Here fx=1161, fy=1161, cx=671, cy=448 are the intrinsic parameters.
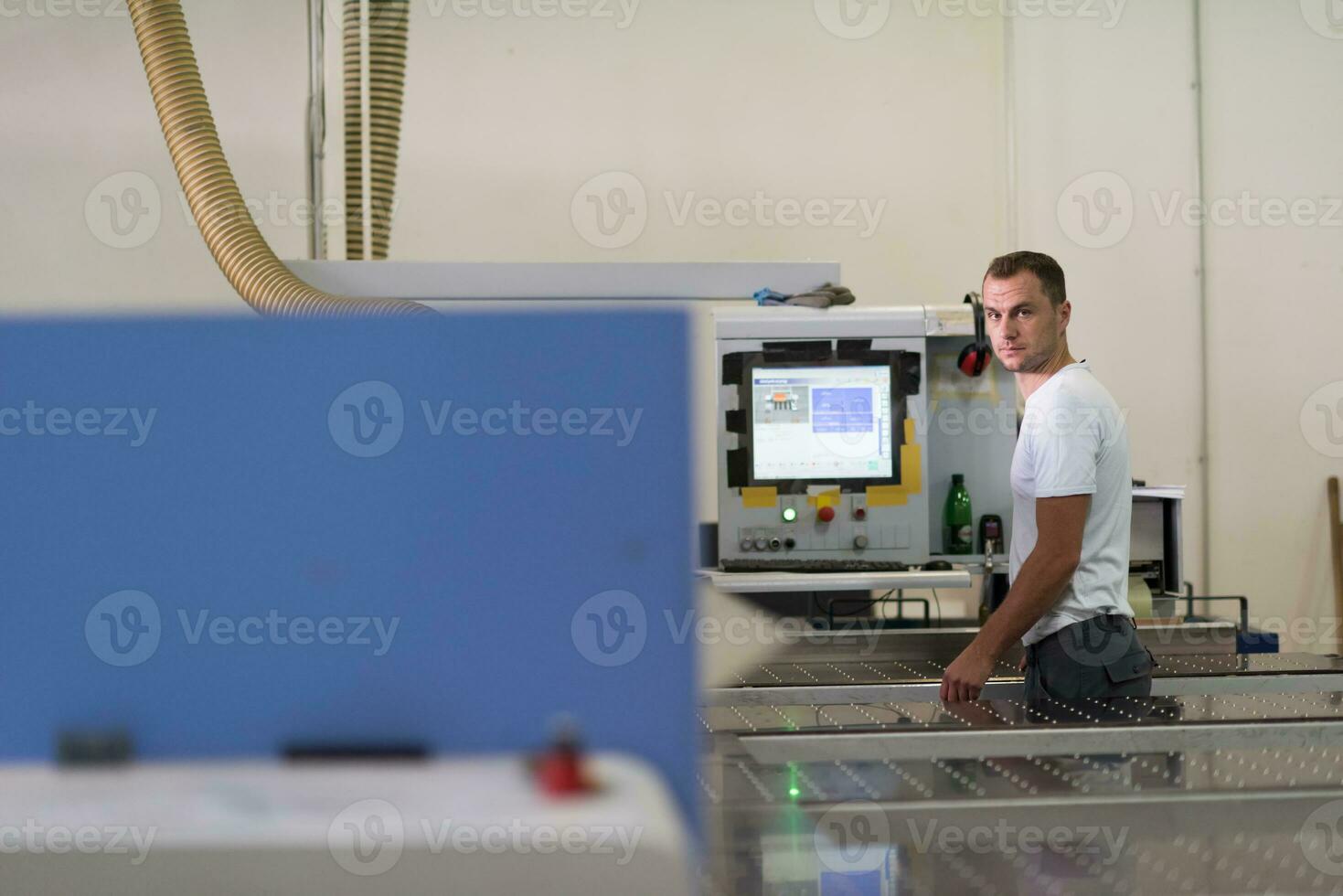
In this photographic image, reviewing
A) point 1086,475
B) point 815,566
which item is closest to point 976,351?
point 815,566

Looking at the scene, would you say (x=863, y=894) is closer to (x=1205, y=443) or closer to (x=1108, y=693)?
(x=1108, y=693)

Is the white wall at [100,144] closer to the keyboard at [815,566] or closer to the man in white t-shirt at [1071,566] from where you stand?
the keyboard at [815,566]

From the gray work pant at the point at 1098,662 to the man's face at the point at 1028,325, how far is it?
0.54 meters

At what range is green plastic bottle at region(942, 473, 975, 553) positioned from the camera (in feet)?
11.8

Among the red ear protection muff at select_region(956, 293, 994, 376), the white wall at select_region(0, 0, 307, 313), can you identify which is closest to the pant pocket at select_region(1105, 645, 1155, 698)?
the red ear protection muff at select_region(956, 293, 994, 376)

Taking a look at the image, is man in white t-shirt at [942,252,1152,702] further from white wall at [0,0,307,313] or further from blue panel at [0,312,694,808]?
white wall at [0,0,307,313]

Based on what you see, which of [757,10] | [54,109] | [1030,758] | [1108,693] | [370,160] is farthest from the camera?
[757,10]

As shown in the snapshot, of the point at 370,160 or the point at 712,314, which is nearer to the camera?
the point at 712,314

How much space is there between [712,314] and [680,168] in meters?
1.51

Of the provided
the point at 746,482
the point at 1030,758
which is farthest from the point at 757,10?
the point at 1030,758

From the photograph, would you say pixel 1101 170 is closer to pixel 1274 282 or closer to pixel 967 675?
pixel 1274 282

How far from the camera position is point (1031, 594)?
6.95 feet

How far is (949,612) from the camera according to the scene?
4.92 m

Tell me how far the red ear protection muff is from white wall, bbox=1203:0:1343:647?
174 cm
